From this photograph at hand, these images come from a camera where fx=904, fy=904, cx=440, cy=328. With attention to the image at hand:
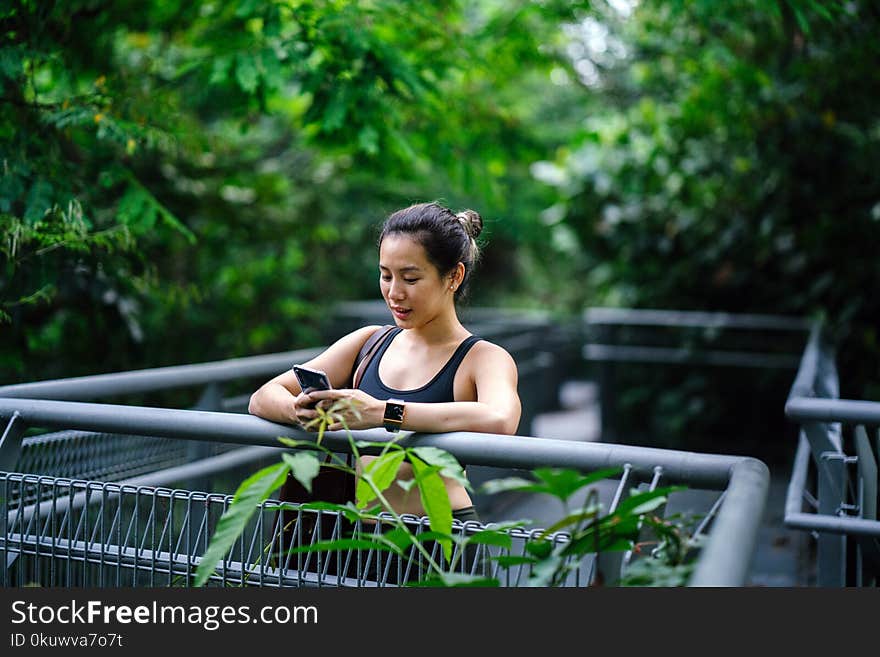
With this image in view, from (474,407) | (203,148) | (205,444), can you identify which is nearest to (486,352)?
(474,407)

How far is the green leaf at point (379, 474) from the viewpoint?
5.75 ft

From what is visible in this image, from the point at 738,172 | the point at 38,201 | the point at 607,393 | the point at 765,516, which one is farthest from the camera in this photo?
the point at 607,393

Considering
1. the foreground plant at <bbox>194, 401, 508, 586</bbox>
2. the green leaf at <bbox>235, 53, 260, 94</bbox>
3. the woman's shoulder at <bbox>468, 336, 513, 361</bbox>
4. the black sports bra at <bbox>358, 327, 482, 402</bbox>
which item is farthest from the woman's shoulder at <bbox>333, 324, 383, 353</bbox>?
the green leaf at <bbox>235, 53, 260, 94</bbox>

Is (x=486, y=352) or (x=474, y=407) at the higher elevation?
(x=486, y=352)

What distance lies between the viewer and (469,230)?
2928mm

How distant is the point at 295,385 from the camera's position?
265cm

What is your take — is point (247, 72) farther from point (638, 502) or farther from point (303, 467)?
point (638, 502)

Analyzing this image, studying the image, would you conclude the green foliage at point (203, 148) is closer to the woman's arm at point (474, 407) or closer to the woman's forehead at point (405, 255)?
the woman's forehead at point (405, 255)

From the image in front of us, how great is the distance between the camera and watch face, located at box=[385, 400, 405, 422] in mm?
2119

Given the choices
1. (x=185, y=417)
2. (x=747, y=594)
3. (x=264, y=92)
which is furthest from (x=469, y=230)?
(x=264, y=92)

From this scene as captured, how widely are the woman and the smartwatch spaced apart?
11.1 inches

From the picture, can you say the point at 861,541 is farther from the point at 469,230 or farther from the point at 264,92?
the point at 264,92

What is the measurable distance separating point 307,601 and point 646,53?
8072 mm

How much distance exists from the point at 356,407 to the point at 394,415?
0.09 meters
